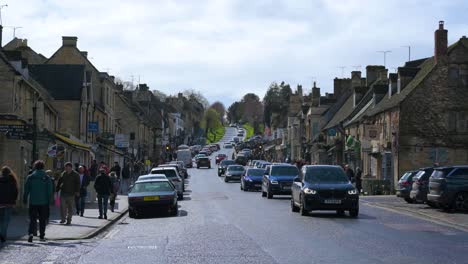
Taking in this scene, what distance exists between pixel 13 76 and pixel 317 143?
163 feet

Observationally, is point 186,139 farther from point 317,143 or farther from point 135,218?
point 135,218

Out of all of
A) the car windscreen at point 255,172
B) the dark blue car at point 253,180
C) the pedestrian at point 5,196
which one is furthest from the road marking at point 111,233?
the car windscreen at point 255,172

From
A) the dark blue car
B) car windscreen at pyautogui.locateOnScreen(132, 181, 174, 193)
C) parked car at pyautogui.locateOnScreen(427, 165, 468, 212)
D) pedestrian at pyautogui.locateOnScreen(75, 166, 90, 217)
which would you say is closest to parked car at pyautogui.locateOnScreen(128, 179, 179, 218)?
Result: car windscreen at pyautogui.locateOnScreen(132, 181, 174, 193)

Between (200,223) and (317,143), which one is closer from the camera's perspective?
(200,223)

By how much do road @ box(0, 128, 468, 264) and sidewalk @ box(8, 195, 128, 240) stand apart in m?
0.60

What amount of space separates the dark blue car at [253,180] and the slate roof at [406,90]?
31.3 ft

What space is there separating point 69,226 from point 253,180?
27.1 meters

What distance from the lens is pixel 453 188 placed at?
28.8 m

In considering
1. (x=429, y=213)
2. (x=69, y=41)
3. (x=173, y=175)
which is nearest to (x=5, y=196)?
(x=429, y=213)

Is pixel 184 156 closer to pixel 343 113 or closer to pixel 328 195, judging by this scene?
pixel 343 113

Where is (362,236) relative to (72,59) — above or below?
below

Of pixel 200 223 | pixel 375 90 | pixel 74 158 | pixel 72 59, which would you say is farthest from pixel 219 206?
pixel 72 59

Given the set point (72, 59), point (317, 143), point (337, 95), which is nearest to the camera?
point (72, 59)

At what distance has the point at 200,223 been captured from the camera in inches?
956
